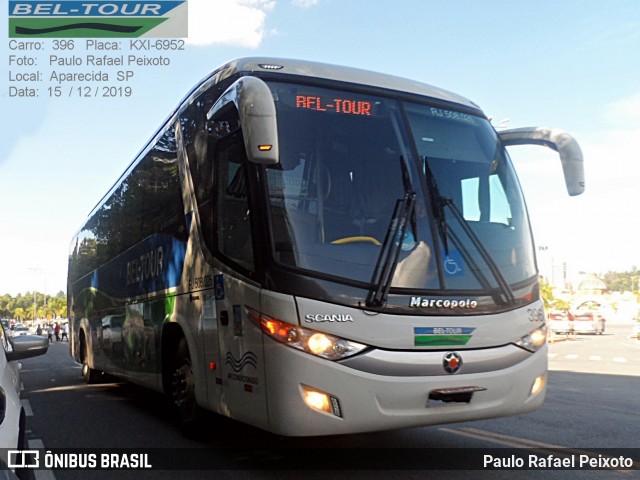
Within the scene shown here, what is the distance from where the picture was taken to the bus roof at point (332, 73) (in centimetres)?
593

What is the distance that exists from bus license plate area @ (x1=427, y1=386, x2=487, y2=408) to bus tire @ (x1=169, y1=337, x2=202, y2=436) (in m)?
2.65

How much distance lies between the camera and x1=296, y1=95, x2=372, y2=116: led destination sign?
5758 millimetres

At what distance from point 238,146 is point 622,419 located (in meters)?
6.33

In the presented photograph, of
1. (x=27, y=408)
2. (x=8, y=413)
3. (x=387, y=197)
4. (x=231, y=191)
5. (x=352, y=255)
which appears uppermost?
(x=231, y=191)

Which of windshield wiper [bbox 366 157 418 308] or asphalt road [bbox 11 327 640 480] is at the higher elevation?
windshield wiper [bbox 366 157 418 308]

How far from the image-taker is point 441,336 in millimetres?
5266

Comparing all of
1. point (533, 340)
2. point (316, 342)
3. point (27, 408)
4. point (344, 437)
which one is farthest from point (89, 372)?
point (533, 340)

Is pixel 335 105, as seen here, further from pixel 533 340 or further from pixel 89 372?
pixel 89 372

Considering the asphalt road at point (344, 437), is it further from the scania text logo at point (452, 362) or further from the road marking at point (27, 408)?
the scania text logo at point (452, 362)

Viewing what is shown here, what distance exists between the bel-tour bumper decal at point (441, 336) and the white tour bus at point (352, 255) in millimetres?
11

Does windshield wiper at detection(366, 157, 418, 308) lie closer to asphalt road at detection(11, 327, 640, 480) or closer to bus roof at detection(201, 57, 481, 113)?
bus roof at detection(201, 57, 481, 113)

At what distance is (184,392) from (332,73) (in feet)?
11.9

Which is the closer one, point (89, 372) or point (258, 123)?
point (258, 123)

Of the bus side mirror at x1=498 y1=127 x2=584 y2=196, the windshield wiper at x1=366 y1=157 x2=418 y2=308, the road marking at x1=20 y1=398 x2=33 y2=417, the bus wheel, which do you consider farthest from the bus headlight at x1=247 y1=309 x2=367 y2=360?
the road marking at x1=20 y1=398 x2=33 y2=417
